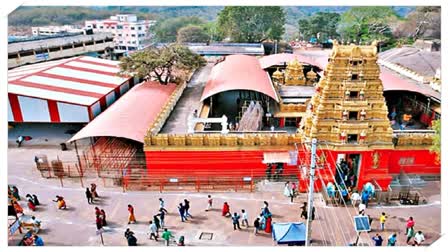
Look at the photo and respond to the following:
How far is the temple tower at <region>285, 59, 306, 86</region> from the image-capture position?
29.4m

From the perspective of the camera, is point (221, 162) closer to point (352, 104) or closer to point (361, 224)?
point (352, 104)

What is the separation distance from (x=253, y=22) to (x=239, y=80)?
34.8 meters

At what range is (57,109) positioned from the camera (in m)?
24.9

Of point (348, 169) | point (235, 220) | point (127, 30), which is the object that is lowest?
point (235, 220)

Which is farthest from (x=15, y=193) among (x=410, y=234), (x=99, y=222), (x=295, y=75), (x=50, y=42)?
(x=50, y=42)

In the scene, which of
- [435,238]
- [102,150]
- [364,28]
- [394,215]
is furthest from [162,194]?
[364,28]

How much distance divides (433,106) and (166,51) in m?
18.8

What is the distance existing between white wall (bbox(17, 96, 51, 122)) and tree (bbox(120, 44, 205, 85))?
21.6 feet

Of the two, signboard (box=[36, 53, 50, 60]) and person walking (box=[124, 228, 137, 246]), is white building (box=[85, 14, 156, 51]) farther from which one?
person walking (box=[124, 228, 137, 246])

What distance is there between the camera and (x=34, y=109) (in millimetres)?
24781

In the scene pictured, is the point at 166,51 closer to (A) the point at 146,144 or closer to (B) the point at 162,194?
(A) the point at 146,144

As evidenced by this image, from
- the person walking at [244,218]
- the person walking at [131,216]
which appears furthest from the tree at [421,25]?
the person walking at [131,216]

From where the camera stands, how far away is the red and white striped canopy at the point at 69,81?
987 inches

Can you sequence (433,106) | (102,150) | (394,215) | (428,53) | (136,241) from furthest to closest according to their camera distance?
(428,53) → (433,106) → (102,150) → (394,215) → (136,241)
